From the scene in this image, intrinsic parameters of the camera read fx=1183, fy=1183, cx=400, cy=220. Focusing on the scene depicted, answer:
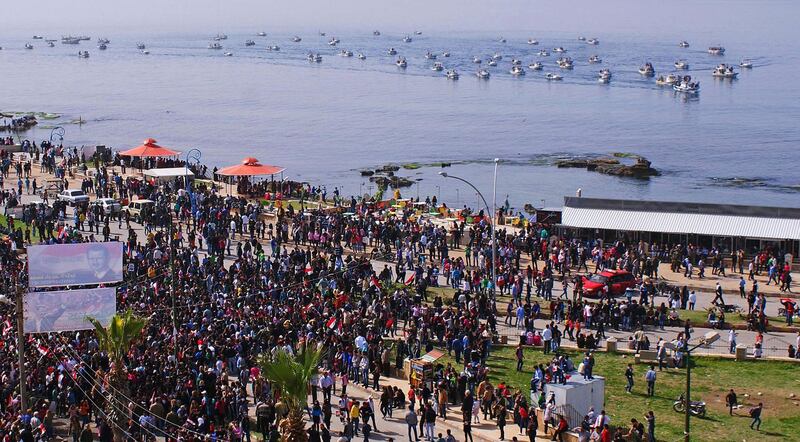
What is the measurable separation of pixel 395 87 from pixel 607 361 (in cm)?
13732

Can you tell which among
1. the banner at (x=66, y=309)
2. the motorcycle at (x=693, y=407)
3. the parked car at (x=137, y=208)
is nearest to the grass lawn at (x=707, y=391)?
the motorcycle at (x=693, y=407)

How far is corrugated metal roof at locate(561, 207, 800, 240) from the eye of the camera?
50562mm

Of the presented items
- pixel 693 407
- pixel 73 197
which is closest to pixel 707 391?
pixel 693 407

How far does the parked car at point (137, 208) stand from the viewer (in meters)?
55.7

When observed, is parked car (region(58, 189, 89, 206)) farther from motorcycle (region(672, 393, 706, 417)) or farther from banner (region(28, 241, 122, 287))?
motorcycle (region(672, 393, 706, 417))

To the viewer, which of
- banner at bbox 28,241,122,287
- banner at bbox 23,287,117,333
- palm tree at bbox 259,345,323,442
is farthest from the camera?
banner at bbox 28,241,122,287

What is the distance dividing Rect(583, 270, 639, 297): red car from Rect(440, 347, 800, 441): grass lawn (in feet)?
21.2

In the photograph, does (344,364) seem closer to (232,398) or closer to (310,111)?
(232,398)

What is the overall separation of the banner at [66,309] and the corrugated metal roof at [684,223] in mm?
25891

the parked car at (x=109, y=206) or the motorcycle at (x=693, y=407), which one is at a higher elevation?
the parked car at (x=109, y=206)

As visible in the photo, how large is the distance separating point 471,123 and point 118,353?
109 metres

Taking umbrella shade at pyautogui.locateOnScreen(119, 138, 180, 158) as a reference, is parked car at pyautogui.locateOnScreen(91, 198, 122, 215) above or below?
below

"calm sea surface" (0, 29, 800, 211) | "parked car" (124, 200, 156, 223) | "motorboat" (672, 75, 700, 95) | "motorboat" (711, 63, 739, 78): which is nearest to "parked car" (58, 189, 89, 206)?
"parked car" (124, 200, 156, 223)

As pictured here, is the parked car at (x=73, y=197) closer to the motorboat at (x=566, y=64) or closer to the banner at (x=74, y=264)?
the banner at (x=74, y=264)
